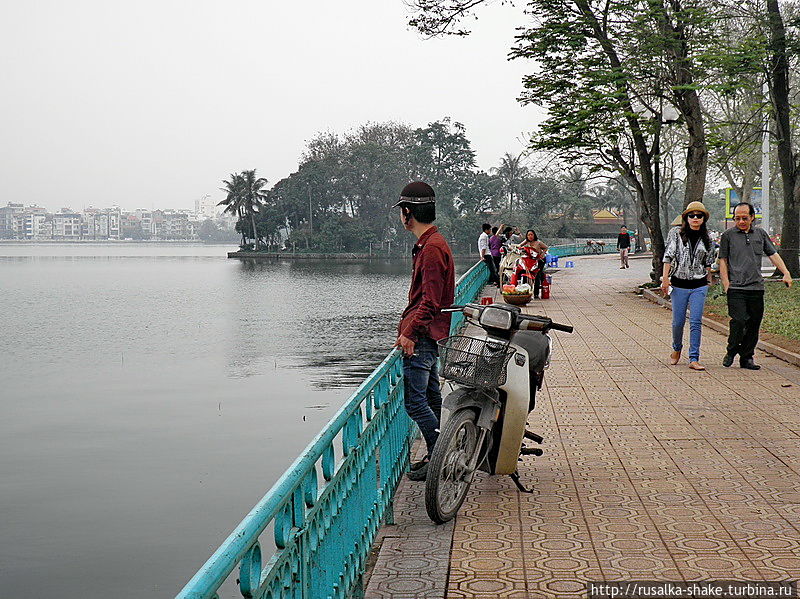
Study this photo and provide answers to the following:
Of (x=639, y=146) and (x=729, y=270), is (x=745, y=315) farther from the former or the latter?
(x=639, y=146)

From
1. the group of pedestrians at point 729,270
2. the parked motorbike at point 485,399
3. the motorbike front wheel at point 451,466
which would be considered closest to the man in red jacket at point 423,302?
the parked motorbike at point 485,399

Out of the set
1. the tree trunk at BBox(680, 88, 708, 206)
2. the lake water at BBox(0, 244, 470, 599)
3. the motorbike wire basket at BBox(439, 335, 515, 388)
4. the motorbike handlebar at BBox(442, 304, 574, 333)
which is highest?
the tree trunk at BBox(680, 88, 708, 206)

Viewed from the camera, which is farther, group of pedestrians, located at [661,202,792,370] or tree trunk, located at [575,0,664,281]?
tree trunk, located at [575,0,664,281]

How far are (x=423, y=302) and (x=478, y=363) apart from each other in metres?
0.52

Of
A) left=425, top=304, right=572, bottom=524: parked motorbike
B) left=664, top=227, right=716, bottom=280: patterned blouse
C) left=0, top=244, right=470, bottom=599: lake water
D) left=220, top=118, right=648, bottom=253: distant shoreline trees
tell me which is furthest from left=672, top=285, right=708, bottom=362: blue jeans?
left=220, top=118, right=648, bottom=253: distant shoreline trees

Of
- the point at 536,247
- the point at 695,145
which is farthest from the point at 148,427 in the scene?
the point at 695,145

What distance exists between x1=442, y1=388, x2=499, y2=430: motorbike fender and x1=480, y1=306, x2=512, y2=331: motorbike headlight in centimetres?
39

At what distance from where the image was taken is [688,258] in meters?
9.66

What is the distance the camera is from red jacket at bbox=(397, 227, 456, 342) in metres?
5.28

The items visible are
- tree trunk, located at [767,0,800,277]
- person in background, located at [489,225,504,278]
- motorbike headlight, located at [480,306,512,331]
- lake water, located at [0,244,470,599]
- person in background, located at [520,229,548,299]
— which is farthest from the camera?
person in background, located at [489,225,504,278]

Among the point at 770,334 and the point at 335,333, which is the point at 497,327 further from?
the point at 335,333

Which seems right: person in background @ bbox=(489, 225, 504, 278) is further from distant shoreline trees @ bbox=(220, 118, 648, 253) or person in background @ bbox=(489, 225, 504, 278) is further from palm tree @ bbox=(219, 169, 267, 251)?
palm tree @ bbox=(219, 169, 267, 251)

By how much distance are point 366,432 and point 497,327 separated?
1015 mm

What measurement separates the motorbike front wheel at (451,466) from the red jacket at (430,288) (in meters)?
0.56
